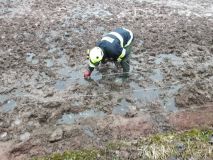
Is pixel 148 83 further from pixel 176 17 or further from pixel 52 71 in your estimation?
pixel 176 17

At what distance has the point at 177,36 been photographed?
448 inches

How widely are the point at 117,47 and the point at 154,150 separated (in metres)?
2.64

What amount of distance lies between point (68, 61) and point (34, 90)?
1.42 meters

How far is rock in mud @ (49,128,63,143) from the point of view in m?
7.63

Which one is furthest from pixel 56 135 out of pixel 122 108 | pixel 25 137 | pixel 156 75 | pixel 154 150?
pixel 156 75

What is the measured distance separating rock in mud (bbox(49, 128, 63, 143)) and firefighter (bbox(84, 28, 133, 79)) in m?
1.75

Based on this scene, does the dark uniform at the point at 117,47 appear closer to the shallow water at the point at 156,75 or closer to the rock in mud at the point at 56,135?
the shallow water at the point at 156,75

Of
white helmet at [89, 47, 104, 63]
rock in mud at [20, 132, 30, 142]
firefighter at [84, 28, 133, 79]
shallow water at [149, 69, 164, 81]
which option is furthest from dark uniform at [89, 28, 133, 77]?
rock in mud at [20, 132, 30, 142]

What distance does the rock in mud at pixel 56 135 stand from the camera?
763cm

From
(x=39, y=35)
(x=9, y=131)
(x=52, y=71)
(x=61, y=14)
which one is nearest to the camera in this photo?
(x=9, y=131)

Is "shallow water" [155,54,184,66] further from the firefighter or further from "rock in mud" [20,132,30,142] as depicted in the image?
"rock in mud" [20,132,30,142]

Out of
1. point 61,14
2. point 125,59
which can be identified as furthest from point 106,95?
point 61,14

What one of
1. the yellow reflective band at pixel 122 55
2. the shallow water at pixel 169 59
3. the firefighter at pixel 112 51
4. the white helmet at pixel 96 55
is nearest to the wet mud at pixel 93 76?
the shallow water at pixel 169 59

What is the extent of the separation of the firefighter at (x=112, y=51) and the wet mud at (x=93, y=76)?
1.53 ft
